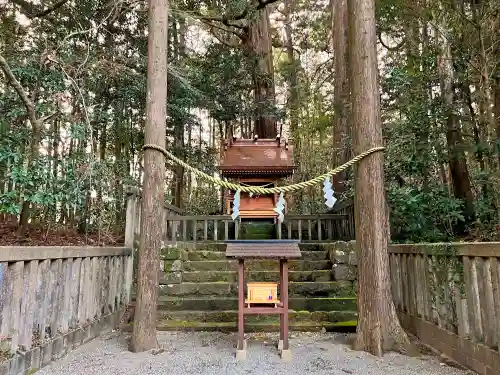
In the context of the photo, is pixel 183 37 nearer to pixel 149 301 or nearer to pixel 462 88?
pixel 462 88

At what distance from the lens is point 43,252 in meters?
2.93

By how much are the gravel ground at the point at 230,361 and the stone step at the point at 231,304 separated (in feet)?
2.37

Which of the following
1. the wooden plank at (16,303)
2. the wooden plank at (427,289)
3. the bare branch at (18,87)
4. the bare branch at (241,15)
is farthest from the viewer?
the bare branch at (241,15)

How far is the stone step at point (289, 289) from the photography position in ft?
15.8

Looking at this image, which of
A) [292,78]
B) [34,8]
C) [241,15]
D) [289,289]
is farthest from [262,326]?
[292,78]

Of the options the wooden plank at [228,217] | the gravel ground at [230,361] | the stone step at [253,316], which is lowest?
the gravel ground at [230,361]

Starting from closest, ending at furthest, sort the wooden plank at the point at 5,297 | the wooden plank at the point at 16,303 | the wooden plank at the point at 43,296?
the wooden plank at the point at 5,297
the wooden plank at the point at 16,303
the wooden plank at the point at 43,296

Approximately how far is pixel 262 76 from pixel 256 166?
3.54 metres

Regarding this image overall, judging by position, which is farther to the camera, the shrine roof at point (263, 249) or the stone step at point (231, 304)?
the stone step at point (231, 304)

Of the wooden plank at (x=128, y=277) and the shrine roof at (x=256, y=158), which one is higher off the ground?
the shrine roof at (x=256, y=158)

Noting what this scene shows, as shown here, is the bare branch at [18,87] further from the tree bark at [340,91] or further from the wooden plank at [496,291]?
the tree bark at [340,91]

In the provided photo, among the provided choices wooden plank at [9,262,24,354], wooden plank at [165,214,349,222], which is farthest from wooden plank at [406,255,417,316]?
wooden plank at [9,262,24,354]

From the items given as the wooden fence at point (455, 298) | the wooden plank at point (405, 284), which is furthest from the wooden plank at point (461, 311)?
the wooden plank at point (405, 284)

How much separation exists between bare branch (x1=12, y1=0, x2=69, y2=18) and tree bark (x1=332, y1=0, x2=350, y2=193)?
5615mm
